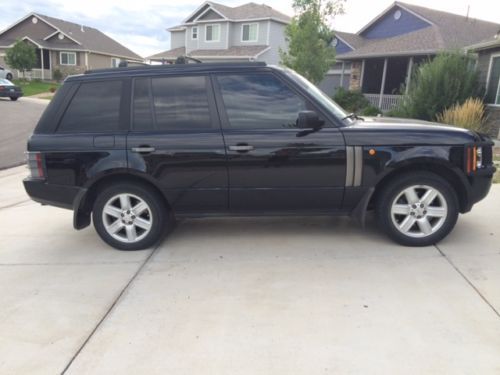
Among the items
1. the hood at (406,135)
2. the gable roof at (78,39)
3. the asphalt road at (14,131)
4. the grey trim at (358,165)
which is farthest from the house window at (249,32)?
the grey trim at (358,165)

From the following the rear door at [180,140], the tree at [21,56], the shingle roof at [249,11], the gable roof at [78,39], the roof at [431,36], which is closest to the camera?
the rear door at [180,140]

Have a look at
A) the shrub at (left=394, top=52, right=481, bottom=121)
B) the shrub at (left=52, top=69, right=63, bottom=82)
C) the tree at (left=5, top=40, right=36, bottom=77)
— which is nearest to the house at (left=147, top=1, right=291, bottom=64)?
the tree at (left=5, top=40, right=36, bottom=77)

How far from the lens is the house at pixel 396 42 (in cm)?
2158

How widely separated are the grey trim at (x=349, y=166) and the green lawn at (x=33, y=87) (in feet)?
123

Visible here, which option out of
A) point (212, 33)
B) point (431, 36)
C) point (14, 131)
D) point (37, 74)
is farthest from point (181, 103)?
point (37, 74)

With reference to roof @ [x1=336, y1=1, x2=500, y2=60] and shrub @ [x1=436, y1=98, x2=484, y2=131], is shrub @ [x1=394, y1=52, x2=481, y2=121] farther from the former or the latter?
roof @ [x1=336, y1=1, x2=500, y2=60]

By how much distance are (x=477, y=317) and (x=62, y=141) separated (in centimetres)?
408

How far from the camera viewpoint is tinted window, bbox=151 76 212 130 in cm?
447

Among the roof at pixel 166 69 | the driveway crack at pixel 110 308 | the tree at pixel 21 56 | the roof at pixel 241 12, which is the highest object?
the roof at pixel 241 12

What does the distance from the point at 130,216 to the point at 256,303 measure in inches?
72.6

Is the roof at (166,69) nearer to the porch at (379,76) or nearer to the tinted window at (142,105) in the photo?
the tinted window at (142,105)

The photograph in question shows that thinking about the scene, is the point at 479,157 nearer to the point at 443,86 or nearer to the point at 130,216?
the point at 130,216

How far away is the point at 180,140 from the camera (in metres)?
4.40

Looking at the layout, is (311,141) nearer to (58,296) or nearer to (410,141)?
(410,141)
